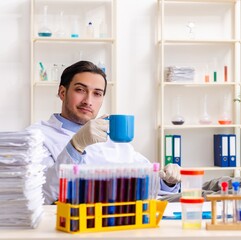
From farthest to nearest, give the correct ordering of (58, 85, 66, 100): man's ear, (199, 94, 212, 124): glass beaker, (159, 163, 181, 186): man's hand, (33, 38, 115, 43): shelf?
(199, 94, 212, 124): glass beaker, (33, 38, 115, 43): shelf, (58, 85, 66, 100): man's ear, (159, 163, 181, 186): man's hand

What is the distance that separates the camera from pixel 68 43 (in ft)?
15.5

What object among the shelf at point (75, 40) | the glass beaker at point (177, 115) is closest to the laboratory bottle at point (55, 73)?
the shelf at point (75, 40)

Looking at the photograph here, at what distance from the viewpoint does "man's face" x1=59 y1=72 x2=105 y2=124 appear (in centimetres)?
302

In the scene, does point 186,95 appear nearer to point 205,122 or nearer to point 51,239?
point 205,122

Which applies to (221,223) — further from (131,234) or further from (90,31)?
Answer: (90,31)

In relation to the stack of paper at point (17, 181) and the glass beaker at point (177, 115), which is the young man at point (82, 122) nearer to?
the stack of paper at point (17, 181)

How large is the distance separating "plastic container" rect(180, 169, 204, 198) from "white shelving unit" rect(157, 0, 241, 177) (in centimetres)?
340

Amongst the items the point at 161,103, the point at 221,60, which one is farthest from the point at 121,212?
the point at 221,60

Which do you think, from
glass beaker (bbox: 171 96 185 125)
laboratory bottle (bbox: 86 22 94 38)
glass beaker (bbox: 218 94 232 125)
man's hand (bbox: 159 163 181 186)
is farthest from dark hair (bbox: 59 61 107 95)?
glass beaker (bbox: 218 94 232 125)

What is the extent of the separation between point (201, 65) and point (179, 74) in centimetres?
31

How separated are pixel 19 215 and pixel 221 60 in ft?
12.6

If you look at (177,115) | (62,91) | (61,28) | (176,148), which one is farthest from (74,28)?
(62,91)

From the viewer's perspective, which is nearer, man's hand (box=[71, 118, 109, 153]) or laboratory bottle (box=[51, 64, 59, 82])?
man's hand (box=[71, 118, 109, 153])

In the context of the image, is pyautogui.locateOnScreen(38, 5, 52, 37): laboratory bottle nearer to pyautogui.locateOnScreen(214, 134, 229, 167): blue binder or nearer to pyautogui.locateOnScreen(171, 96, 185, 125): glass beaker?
pyautogui.locateOnScreen(171, 96, 185, 125): glass beaker
